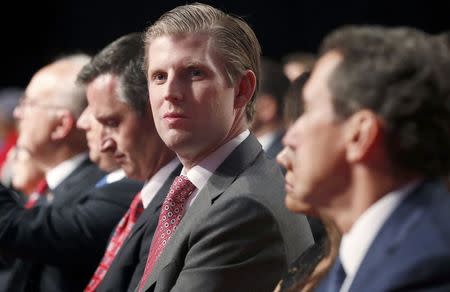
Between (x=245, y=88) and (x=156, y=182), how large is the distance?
0.55 meters

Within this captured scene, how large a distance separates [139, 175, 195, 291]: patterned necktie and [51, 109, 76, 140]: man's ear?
140 centimetres

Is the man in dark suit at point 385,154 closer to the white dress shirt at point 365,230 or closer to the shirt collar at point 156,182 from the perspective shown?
the white dress shirt at point 365,230

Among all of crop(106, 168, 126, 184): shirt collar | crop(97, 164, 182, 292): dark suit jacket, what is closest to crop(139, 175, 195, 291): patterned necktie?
crop(97, 164, 182, 292): dark suit jacket

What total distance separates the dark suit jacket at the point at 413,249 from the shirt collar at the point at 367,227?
12 millimetres

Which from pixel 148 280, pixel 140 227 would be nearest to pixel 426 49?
pixel 148 280

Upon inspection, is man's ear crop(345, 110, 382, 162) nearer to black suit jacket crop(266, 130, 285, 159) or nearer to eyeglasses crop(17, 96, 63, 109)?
eyeglasses crop(17, 96, 63, 109)

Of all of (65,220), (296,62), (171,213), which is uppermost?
(171,213)

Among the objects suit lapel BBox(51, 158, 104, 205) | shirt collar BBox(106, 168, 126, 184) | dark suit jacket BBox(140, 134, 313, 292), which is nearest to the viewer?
dark suit jacket BBox(140, 134, 313, 292)

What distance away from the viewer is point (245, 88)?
2.55 metres

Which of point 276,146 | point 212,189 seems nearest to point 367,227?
point 212,189

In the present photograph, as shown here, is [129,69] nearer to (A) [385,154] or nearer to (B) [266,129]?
(A) [385,154]

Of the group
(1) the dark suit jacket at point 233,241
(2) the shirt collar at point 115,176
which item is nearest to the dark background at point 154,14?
(2) the shirt collar at point 115,176

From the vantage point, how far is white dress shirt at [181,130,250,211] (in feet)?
8.14

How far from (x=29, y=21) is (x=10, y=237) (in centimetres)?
413
